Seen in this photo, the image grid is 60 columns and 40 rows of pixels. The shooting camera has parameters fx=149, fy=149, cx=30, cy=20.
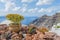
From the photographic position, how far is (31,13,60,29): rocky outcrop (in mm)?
2356

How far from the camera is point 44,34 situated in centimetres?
229

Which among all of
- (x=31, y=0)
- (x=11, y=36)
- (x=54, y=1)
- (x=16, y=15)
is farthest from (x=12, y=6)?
(x=54, y=1)

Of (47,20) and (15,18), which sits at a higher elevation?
(15,18)

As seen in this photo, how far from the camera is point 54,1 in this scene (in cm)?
237

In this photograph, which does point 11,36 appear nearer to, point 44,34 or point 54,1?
point 44,34

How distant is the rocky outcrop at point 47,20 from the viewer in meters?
2.36

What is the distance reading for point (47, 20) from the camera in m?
2.40

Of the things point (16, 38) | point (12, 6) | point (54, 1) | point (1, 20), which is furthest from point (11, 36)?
point (54, 1)

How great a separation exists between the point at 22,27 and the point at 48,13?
47 cm

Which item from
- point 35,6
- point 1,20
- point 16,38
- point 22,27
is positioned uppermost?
point 35,6

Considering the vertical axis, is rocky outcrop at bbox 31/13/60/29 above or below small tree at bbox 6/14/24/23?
below

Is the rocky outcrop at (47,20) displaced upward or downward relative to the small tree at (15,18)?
downward

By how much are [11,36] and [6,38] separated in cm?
9

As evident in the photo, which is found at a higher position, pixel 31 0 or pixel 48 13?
pixel 31 0
